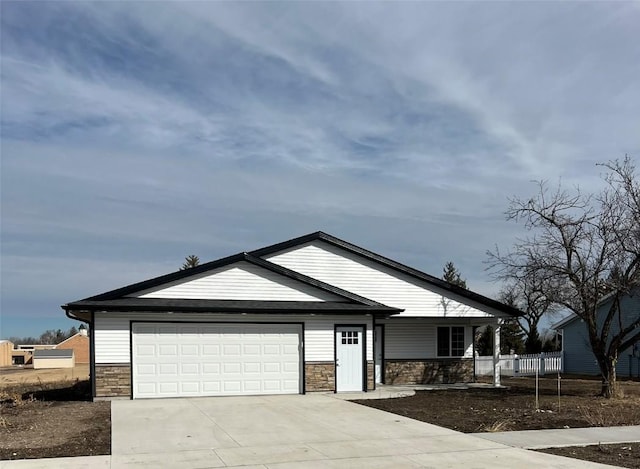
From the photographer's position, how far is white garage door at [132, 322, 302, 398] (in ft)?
64.0

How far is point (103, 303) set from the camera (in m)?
18.9

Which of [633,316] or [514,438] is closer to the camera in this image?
[514,438]

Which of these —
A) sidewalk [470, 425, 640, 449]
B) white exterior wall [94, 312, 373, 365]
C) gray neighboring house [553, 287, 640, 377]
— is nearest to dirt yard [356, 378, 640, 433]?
sidewalk [470, 425, 640, 449]

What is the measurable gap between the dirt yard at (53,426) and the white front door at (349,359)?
7301 mm

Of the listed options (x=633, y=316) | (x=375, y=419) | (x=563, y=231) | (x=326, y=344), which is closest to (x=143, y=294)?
(x=326, y=344)

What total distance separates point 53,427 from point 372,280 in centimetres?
1417

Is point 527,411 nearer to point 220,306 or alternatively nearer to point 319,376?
point 319,376

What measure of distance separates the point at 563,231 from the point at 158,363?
44.5 feet

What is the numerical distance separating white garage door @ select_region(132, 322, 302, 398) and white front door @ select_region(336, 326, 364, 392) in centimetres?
139

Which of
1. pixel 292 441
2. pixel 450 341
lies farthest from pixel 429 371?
pixel 292 441

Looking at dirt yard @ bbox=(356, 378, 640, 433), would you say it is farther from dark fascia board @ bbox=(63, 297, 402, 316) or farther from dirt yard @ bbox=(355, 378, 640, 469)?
dark fascia board @ bbox=(63, 297, 402, 316)

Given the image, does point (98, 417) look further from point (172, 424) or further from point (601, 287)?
point (601, 287)

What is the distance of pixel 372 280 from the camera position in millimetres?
25578

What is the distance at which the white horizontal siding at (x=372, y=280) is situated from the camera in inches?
993
